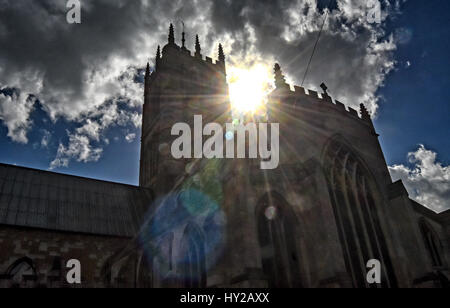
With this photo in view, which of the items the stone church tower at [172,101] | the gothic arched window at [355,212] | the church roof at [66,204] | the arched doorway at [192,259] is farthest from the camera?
the stone church tower at [172,101]

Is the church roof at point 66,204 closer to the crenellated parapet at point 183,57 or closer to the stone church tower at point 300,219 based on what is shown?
the stone church tower at point 300,219

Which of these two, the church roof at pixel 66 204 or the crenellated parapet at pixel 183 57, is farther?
the crenellated parapet at pixel 183 57

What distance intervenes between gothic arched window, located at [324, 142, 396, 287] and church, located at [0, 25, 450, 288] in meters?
0.06

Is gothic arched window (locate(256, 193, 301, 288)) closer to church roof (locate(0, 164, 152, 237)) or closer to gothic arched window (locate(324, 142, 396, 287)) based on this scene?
gothic arched window (locate(324, 142, 396, 287))

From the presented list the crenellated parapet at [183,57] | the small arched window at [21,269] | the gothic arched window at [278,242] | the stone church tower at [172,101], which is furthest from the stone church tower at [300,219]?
the crenellated parapet at [183,57]

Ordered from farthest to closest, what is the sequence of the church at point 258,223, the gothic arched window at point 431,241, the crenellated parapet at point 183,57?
the crenellated parapet at point 183,57
the gothic arched window at point 431,241
the church at point 258,223

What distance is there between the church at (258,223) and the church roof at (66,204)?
0.09 m

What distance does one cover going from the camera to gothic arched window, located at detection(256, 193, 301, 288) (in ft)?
40.0

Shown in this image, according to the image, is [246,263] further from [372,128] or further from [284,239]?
[372,128]

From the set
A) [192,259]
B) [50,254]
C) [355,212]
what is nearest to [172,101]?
[50,254]

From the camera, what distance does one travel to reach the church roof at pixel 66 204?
17.6 m

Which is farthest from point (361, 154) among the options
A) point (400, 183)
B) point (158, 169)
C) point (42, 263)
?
point (42, 263)

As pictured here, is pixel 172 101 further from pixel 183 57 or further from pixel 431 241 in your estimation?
pixel 431 241

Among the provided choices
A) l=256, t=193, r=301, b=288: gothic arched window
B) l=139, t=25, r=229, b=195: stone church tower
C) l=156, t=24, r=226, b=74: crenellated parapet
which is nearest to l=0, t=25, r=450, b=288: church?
l=256, t=193, r=301, b=288: gothic arched window
